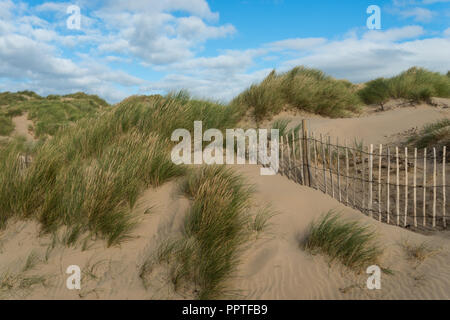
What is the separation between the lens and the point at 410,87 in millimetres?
13211

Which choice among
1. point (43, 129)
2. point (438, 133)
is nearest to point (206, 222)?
point (438, 133)

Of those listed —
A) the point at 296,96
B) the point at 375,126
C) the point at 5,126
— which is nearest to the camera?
the point at 375,126

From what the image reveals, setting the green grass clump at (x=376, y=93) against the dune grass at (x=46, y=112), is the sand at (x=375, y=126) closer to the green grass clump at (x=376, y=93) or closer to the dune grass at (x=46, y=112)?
the green grass clump at (x=376, y=93)

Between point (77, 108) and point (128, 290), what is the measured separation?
75.4 feet

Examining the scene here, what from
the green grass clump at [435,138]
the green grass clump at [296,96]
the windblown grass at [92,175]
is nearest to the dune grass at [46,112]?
the green grass clump at [296,96]

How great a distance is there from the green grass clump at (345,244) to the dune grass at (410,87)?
1117cm

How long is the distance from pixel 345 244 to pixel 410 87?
12.1 meters

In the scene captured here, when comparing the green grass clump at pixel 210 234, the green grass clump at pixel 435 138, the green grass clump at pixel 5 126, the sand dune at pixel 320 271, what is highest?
the green grass clump at pixel 5 126

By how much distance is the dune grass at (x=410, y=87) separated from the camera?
12788mm

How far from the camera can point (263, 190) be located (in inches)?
184

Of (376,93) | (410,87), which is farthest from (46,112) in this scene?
(410,87)

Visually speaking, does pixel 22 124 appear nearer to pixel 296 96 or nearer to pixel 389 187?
pixel 296 96

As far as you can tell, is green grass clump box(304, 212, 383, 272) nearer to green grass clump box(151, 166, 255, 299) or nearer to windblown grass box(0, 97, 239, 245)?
green grass clump box(151, 166, 255, 299)

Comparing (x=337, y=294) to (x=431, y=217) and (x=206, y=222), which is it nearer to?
(x=206, y=222)
